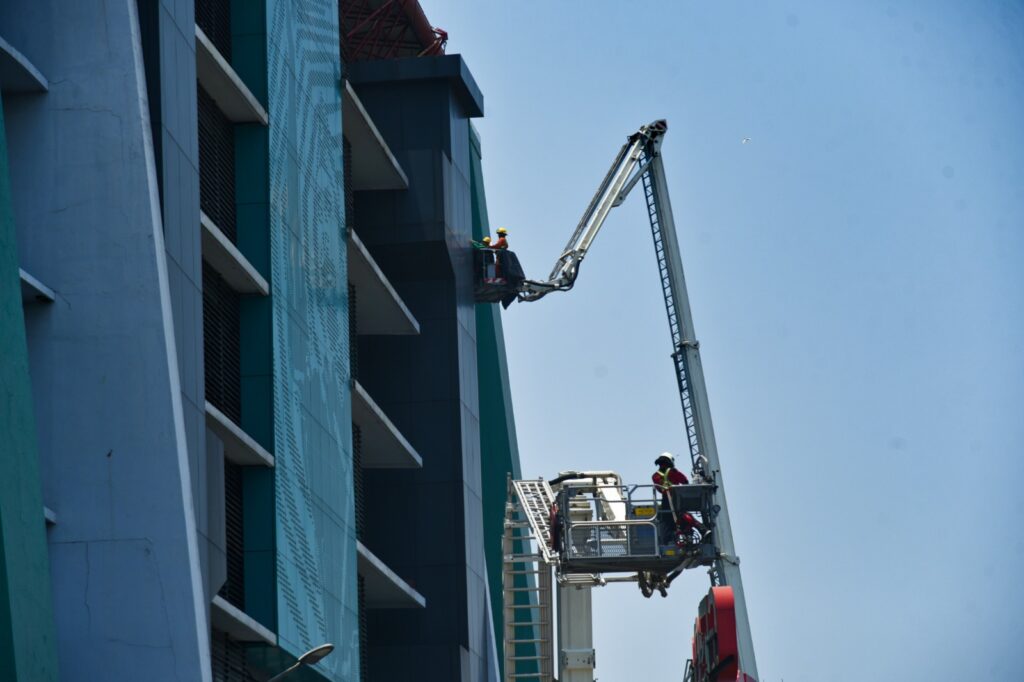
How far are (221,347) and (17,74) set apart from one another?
11528 millimetres

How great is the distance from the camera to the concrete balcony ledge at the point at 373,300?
56125 millimetres

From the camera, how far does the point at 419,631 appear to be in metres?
60.6

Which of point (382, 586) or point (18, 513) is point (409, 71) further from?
point (18, 513)

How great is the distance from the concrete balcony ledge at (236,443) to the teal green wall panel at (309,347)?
800mm

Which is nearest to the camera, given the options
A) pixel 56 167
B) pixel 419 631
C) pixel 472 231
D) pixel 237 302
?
pixel 56 167

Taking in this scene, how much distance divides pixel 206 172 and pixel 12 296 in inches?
662

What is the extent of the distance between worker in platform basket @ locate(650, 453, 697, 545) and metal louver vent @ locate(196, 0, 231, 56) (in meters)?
17.0

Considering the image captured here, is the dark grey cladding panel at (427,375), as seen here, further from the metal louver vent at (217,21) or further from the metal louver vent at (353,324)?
the metal louver vent at (217,21)

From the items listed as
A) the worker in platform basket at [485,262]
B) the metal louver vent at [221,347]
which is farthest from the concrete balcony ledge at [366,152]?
the metal louver vent at [221,347]

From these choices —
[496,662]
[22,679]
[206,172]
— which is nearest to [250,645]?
[206,172]

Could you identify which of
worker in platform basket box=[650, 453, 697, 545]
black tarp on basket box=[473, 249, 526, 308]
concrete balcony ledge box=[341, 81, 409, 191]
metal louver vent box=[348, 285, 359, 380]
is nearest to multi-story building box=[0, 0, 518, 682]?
concrete balcony ledge box=[341, 81, 409, 191]

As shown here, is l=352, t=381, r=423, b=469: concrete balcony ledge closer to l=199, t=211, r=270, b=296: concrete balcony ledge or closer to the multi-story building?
the multi-story building

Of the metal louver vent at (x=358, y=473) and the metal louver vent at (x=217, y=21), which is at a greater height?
the metal louver vent at (x=217, y=21)

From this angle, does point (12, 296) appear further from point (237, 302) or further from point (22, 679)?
point (237, 302)
